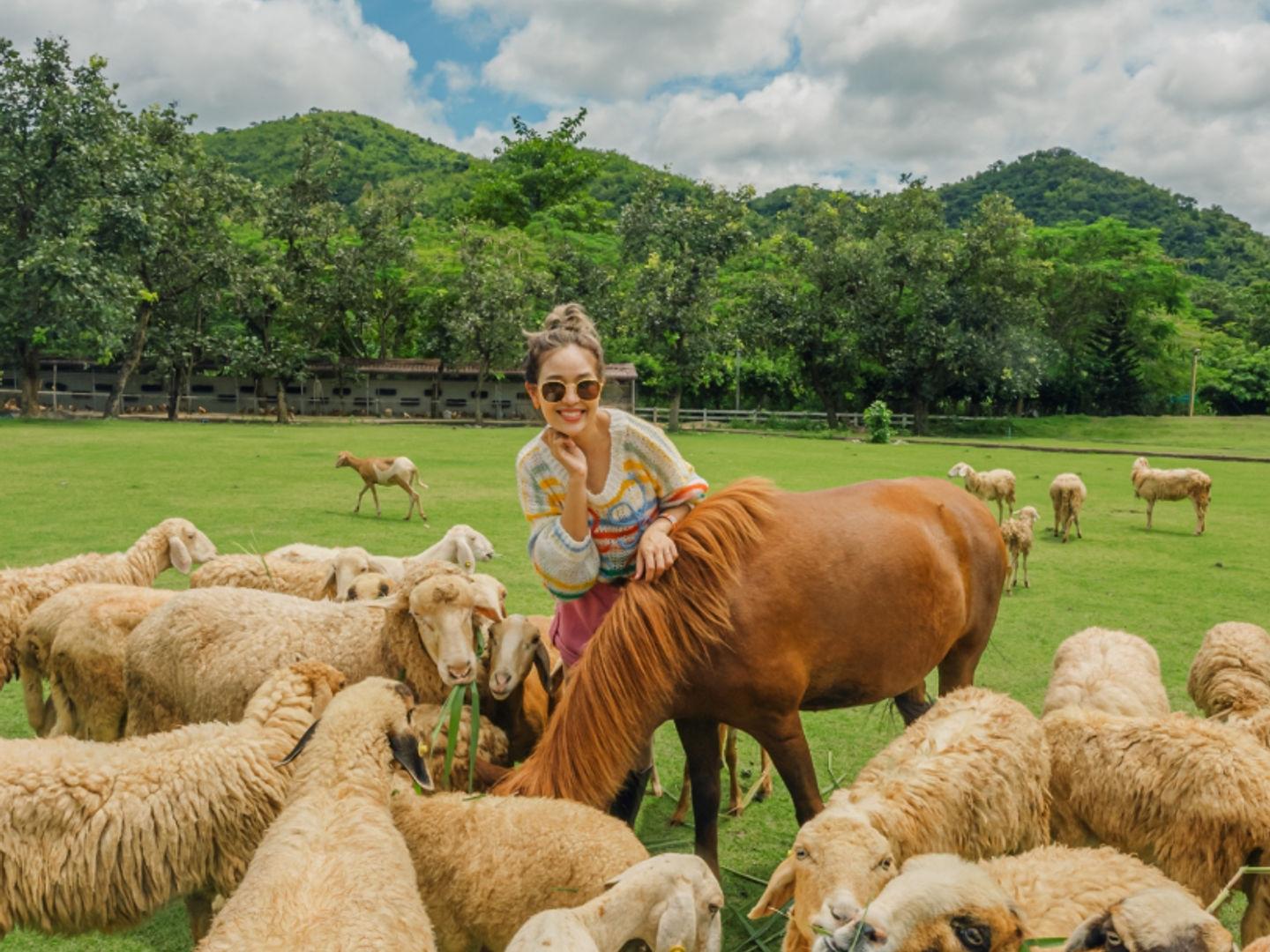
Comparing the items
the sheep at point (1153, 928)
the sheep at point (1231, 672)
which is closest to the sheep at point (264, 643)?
the sheep at point (1153, 928)

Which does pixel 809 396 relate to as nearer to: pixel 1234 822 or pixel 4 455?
pixel 4 455

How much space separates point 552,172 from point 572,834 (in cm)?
7888

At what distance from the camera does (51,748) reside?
3582 millimetres

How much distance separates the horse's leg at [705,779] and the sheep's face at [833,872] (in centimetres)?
83

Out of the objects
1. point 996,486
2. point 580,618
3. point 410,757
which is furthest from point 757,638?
point 996,486

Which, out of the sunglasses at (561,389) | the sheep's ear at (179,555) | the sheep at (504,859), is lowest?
the sheep at (504,859)

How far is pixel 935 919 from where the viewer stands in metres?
2.48

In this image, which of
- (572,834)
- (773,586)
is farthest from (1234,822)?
(572,834)

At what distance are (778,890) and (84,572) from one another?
606 cm

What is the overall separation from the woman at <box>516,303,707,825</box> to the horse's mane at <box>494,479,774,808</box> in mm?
132

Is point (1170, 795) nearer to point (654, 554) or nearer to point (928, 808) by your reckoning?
point (928, 808)

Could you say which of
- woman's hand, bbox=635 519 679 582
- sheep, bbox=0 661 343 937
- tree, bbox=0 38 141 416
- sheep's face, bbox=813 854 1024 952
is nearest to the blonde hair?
woman's hand, bbox=635 519 679 582

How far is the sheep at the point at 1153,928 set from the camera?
2.28 m

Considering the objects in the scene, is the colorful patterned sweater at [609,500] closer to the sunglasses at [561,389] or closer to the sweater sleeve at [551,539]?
the sweater sleeve at [551,539]
